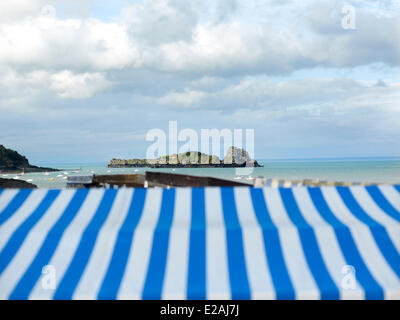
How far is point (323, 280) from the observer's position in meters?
2.62

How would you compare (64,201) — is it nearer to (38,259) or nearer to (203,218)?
(38,259)

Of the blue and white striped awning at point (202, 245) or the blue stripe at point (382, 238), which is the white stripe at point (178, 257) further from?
the blue stripe at point (382, 238)

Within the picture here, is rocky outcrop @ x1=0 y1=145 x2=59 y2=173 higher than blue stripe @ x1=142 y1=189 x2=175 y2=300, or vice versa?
rocky outcrop @ x1=0 y1=145 x2=59 y2=173

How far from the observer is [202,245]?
2.84 metres

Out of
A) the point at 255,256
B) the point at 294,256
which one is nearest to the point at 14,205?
the point at 255,256

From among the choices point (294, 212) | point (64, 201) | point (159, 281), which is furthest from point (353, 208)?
point (64, 201)

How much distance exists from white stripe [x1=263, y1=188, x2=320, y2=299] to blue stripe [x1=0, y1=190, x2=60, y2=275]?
1.90 metres

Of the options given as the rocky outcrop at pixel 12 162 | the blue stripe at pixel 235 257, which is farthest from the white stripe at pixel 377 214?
the rocky outcrop at pixel 12 162

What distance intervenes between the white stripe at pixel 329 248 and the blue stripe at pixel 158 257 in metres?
1.09

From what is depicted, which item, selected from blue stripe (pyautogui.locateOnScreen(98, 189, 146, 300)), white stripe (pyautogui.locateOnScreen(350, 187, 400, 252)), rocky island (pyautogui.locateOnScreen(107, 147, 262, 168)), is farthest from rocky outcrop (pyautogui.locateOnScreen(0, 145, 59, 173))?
white stripe (pyautogui.locateOnScreen(350, 187, 400, 252))

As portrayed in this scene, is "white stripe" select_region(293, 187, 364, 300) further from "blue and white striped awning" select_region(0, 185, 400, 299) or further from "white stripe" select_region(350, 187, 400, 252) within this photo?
"white stripe" select_region(350, 187, 400, 252)

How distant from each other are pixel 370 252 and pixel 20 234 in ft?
8.49

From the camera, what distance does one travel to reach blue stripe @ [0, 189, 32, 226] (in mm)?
3331
